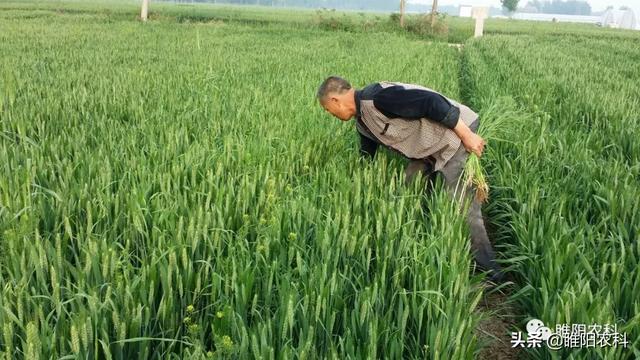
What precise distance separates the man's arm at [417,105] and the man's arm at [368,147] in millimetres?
580

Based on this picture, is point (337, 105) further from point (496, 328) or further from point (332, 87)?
point (496, 328)

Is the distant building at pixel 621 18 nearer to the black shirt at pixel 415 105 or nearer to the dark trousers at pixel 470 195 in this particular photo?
the dark trousers at pixel 470 195

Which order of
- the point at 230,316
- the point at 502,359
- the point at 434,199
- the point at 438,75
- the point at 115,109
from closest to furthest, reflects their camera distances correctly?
the point at 230,316, the point at 502,359, the point at 434,199, the point at 115,109, the point at 438,75

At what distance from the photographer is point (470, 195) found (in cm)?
293

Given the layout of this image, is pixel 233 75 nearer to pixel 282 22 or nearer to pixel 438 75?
pixel 438 75

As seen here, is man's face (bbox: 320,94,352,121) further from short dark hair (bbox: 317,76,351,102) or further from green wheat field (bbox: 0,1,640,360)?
green wheat field (bbox: 0,1,640,360)

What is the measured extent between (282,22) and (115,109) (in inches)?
796

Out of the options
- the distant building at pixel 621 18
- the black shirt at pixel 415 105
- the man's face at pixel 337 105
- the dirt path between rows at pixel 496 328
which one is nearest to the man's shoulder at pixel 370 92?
the black shirt at pixel 415 105

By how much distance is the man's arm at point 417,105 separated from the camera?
2.73 meters

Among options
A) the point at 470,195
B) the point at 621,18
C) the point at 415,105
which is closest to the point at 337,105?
the point at 415,105

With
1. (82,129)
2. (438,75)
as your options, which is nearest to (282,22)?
(438,75)

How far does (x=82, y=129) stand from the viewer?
11.5 feet

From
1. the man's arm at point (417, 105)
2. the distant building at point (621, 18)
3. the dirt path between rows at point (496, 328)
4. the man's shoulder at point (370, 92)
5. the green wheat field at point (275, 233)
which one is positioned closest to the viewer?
the green wheat field at point (275, 233)

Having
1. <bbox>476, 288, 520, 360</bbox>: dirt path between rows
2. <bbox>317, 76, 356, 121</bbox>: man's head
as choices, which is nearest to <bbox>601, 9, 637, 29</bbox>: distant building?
<bbox>317, 76, 356, 121</bbox>: man's head
